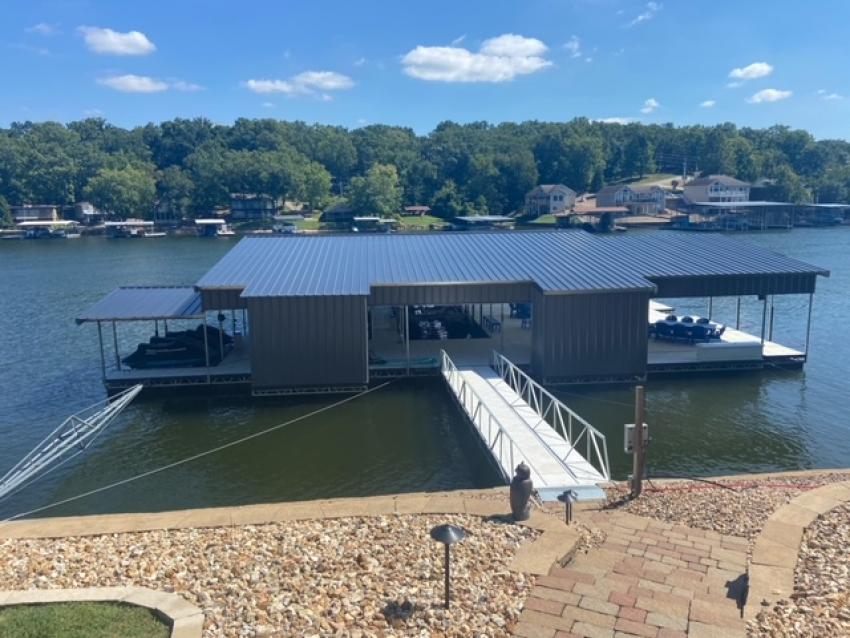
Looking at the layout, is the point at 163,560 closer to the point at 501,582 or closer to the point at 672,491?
the point at 501,582

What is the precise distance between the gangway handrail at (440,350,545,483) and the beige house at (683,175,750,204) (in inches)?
4196

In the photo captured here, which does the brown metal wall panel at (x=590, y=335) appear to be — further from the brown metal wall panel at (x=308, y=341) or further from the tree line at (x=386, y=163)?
the tree line at (x=386, y=163)

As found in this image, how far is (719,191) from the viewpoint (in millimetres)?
116188

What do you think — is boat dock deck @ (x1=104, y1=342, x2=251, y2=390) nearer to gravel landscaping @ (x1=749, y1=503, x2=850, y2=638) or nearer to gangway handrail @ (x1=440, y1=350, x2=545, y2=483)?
gangway handrail @ (x1=440, y1=350, x2=545, y2=483)

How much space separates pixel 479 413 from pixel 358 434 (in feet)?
11.7

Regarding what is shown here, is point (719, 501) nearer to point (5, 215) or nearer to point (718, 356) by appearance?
point (718, 356)

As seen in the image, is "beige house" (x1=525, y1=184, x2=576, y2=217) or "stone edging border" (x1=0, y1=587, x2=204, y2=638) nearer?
"stone edging border" (x1=0, y1=587, x2=204, y2=638)

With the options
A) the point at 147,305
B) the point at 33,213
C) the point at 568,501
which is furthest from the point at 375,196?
the point at 568,501

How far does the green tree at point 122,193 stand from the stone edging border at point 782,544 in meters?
118

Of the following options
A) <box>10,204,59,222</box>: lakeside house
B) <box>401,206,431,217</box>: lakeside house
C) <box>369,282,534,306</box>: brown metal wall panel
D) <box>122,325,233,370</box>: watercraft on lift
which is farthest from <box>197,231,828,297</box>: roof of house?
<box>10,204,59,222</box>: lakeside house

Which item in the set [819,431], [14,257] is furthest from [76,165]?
[819,431]

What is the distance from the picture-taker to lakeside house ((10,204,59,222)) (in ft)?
387

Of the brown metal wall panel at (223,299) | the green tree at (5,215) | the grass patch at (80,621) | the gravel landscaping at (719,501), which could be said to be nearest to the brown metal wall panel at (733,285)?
the gravel landscaping at (719,501)

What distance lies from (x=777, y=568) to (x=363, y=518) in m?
5.55
